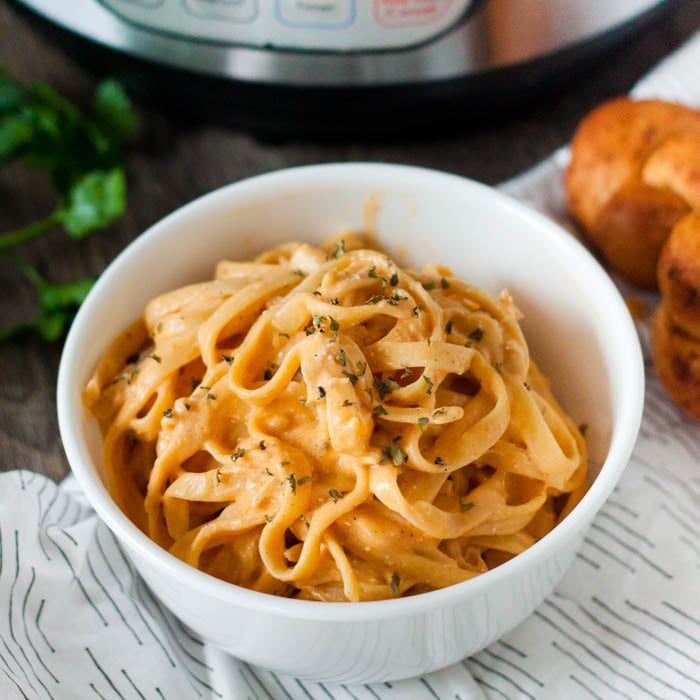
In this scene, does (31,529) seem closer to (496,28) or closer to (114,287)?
(114,287)

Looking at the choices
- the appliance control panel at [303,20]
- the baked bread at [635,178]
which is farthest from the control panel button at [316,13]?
the baked bread at [635,178]

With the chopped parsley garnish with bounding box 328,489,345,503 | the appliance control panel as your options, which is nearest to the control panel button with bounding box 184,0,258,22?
the appliance control panel

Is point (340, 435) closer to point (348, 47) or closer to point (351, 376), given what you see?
point (351, 376)

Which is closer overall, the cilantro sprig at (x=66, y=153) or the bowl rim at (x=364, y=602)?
the bowl rim at (x=364, y=602)

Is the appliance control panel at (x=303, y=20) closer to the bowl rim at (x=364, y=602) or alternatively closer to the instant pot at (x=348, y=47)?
the instant pot at (x=348, y=47)

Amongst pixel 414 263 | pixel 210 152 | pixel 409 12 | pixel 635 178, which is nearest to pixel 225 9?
pixel 409 12

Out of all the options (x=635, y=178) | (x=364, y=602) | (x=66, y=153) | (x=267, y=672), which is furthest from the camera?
(x=66, y=153)

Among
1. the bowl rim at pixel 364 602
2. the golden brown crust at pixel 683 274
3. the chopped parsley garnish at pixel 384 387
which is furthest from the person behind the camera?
the golden brown crust at pixel 683 274

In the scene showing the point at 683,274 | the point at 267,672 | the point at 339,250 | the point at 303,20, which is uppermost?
the point at 303,20
